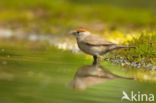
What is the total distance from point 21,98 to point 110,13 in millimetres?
26157

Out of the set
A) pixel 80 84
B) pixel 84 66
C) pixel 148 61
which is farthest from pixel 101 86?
pixel 148 61

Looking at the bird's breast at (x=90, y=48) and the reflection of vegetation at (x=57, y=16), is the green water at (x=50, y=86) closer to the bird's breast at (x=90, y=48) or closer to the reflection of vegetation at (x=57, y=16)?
the bird's breast at (x=90, y=48)

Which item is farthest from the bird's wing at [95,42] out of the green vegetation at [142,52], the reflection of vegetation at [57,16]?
the reflection of vegetation at [57,16]

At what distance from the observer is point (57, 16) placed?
30000 millimetres

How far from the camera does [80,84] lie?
7086 millimetres

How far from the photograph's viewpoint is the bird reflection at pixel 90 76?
7.12 metres

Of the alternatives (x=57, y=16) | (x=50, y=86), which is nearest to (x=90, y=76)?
(x=50, y=86)

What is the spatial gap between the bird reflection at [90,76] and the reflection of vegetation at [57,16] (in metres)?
18.0

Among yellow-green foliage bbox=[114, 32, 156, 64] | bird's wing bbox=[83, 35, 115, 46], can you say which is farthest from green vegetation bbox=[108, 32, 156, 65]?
bird's wing bbox=[83, 35, 115, 46]

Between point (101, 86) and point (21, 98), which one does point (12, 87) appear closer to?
point (21, 98)

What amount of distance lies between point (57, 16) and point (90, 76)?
22219mm

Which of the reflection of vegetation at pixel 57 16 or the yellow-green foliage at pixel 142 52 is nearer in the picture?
the yellow-green foliage at pixel 142 52

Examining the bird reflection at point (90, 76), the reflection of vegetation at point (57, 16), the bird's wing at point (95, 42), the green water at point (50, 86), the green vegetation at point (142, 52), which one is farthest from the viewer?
the reflection of vegetation at point (57, 16)

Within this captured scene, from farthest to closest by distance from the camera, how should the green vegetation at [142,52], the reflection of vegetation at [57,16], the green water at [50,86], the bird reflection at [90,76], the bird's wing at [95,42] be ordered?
the reflection of vegetation at [57,16], the green vegetation at [142,52], the bird's wing at [95,42], the bird reflection at [90,76], the green water at [50,86]
